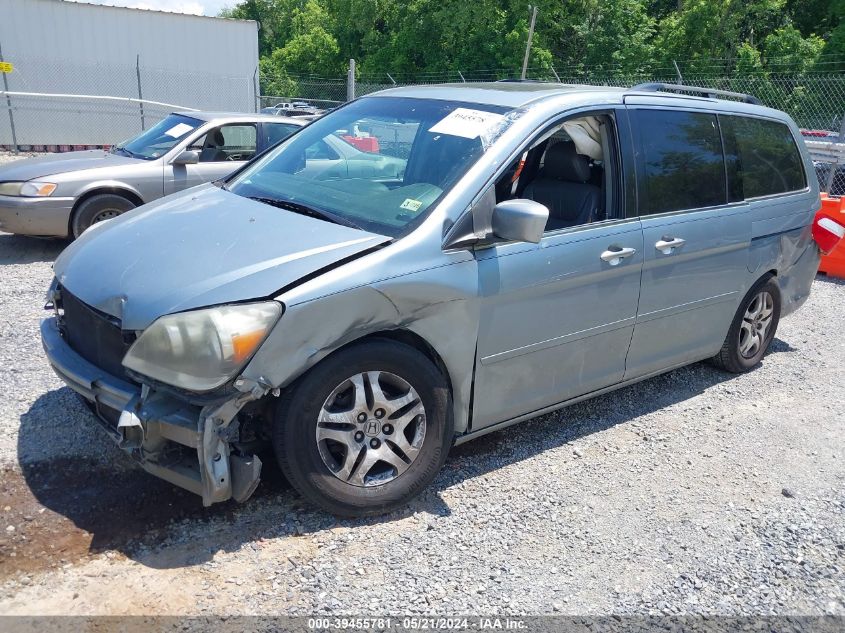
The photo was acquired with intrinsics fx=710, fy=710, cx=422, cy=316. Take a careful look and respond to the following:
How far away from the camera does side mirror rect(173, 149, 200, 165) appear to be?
7.56 metres

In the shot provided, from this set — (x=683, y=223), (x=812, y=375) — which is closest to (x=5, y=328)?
(x=683, y=223)

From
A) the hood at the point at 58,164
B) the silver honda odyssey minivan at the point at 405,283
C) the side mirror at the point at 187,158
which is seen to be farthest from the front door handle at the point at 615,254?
the hood at the point at 58,164

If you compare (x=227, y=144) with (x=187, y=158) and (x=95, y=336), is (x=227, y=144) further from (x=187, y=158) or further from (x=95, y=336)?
(x=95, y=336)

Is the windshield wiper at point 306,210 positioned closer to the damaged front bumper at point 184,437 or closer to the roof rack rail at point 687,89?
the damaged front bumper at point 184,437

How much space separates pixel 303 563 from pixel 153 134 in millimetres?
6739

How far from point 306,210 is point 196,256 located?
0.63 meters

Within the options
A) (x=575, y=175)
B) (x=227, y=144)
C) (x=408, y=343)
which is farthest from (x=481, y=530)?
(x=227, y=144)

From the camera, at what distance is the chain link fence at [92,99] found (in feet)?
60.4

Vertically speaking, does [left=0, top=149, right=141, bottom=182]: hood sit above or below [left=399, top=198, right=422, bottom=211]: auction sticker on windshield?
below

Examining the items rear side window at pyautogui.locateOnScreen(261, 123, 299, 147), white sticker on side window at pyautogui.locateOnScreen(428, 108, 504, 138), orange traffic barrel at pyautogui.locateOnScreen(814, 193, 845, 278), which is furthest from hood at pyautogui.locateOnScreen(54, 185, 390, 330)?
orange traffic barrel at pyautogui.locateOnScreen(814, 193, 845, 278)

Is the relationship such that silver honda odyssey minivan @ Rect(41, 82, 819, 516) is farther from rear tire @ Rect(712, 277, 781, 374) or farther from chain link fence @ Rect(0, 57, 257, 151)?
chain link fence @ Rect(0, 57, 257, 151)

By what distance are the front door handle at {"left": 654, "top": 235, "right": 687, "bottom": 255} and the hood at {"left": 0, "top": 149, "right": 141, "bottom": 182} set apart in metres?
5.83

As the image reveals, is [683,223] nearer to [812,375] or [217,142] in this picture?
[812,375]

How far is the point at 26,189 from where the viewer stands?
7031 mm
